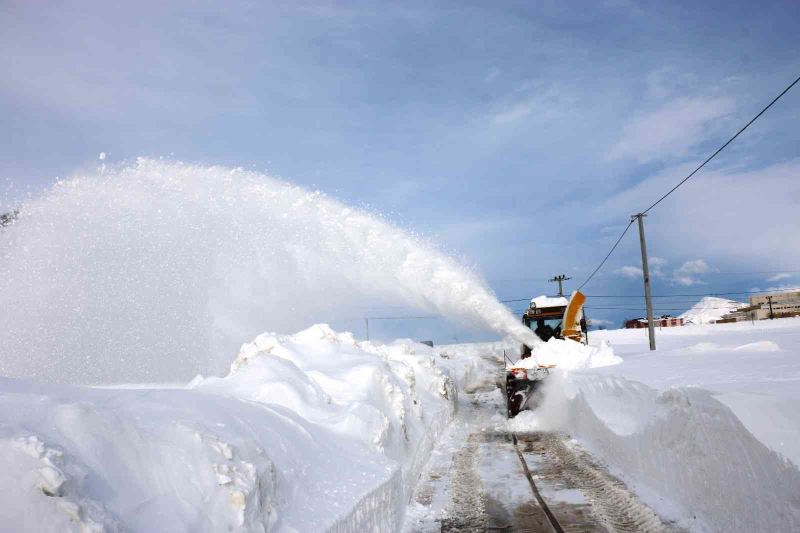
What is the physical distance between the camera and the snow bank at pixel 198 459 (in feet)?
9.44

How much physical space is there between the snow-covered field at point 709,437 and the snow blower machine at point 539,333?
3.11 metres

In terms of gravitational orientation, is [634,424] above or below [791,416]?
below

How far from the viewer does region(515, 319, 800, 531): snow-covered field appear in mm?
5121

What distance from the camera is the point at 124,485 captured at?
3365mm

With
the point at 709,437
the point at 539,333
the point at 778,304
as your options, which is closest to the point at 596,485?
the point at 709,437

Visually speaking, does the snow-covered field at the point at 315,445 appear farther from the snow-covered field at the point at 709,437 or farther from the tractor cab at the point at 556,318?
the tractor cab at the point at 556,318

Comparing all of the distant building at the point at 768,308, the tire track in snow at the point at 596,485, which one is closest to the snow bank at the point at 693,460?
the tire track in snow at the point at 596,485

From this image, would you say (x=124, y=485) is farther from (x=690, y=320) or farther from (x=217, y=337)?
(x=690, y=320)

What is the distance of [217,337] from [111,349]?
319cm

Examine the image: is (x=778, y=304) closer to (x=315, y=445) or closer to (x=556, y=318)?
(x=556, y=318)

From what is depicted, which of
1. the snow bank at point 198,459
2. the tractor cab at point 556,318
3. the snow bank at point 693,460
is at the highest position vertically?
the tractor cab at point 556,318

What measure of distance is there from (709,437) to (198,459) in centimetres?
531

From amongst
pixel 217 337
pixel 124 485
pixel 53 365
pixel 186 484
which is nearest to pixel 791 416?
pixel 186 484

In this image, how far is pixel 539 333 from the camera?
64.3 ft
